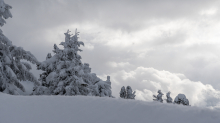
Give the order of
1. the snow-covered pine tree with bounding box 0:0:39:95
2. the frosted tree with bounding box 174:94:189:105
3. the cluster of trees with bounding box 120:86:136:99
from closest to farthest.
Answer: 1. the snow-covered pine tree with bounding box 0:0:39:95
2. the frosted tree with bounding box 174:94:189:105
3. the cluster of trees with bounding box 120:86:136:99

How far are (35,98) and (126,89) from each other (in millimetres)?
35801

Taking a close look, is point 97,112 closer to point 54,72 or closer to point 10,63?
point 10,63

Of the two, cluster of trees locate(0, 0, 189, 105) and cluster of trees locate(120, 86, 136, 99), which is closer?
cluster of trees locate(0, 0, 189, 105)

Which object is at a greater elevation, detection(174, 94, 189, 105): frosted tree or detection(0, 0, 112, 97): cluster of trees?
detection(0, 0, 112, 97): cluster of trees

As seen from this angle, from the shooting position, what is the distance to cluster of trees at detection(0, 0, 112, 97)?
443 inches

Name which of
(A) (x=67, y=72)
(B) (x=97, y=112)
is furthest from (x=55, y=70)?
(B) (x=97, y=112)

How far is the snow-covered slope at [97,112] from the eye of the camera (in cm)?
296

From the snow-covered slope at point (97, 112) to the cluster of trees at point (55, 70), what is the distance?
7.65 metres

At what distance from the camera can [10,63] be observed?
11398mm

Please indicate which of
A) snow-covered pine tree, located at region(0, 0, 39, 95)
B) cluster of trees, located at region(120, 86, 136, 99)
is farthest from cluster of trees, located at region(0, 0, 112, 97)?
cluster of trees, located at region(120, 86, 136, 99)

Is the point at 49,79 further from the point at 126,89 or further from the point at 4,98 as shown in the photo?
the point at 126,89

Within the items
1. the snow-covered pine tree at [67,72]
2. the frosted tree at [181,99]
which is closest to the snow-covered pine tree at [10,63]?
the snow-covered pine tree at [67,72]

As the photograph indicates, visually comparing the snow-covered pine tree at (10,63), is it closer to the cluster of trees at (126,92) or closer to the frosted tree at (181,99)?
the frosted tree at (181,99)

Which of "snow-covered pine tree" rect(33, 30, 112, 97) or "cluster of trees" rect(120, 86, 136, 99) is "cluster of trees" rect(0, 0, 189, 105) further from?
"cluster of trees" rect(120, 86, 136, 99)
